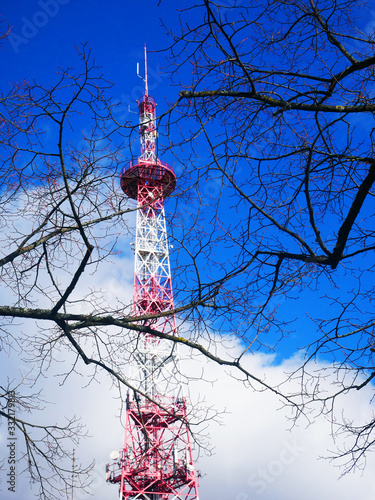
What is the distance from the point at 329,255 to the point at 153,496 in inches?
815

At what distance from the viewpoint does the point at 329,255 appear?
9.71ft

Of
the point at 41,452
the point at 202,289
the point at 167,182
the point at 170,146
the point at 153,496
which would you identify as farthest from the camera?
the point at 153,496

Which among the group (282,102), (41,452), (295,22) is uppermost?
(295,22)

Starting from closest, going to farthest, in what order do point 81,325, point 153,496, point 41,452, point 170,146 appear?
point 170,146 → point 81,325 → point 41,452 → point 153,496

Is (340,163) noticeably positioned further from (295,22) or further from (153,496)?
(153,496)

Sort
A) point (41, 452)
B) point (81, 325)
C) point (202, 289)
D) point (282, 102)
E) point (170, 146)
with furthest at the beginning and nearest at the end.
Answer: point (41, 452)
point (81, 325)
point (202, 289)
point (170, 146)
point (282, 102)

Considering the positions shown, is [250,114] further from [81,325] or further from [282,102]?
[81,325]

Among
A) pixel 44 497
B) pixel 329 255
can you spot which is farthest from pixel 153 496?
pixel 329 255

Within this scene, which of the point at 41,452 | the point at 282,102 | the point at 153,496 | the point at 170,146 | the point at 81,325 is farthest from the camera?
the point at 153,496

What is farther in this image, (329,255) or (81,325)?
(81,325)

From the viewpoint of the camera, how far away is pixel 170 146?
3.13 m

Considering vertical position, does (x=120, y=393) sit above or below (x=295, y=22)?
below

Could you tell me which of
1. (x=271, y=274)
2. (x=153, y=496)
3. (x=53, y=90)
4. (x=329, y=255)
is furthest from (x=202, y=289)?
(x=153, y=496)

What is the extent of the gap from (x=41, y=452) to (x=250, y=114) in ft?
12.1
